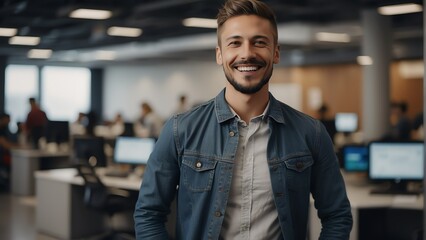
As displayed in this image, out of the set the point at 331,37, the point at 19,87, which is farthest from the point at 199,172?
the point at 19,87

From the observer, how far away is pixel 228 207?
1878mm

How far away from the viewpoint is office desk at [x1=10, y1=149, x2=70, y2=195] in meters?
11.7

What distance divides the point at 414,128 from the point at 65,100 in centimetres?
1620

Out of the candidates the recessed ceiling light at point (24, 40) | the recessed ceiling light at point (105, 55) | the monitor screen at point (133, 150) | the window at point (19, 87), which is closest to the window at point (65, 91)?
the window at point (19, 87)

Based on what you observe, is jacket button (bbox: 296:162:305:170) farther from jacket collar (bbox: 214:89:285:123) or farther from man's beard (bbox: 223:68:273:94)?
man's beard (bbox: 223:68:273:94)

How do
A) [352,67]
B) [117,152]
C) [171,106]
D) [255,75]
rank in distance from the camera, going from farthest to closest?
[171,106]
[352,67]
[117,152]
[255,75]

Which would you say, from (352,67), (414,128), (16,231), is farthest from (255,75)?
(352,67)

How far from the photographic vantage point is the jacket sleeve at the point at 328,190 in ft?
6.33

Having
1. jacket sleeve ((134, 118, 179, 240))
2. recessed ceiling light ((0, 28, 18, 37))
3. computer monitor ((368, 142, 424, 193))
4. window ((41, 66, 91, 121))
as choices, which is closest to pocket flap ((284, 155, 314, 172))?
jacket sleeve ((134, 118, 179, 240))

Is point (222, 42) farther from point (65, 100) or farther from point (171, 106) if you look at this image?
point (65, 100)

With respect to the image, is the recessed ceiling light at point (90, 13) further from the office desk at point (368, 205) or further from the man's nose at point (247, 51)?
the man's nose at point (247, 51)

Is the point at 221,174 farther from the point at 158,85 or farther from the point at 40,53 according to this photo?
the point at 158,85

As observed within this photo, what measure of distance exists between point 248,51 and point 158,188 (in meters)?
0.47

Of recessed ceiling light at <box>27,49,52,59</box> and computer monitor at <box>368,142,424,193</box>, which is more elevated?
recessed ceiling light at <box>27,49,52,59</box>
